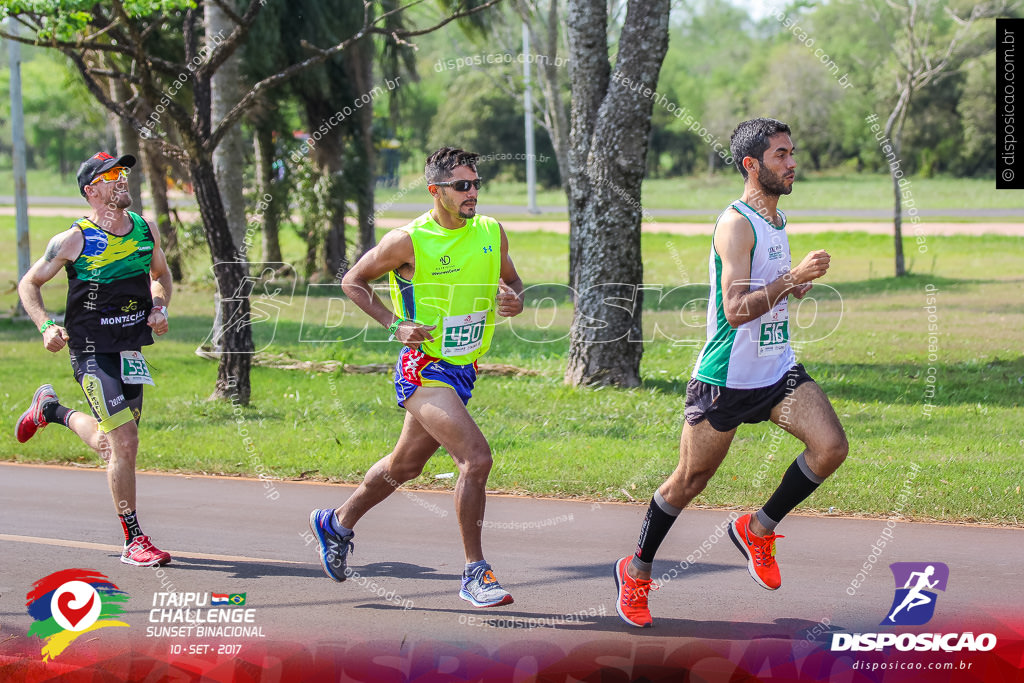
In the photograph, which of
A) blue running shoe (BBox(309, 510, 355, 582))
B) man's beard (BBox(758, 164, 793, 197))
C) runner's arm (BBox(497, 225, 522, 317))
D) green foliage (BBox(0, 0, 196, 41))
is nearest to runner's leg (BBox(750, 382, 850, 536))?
man's beard (BBox(758, 164, 793, 197))

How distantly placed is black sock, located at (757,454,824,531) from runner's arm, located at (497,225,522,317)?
4.75 ft

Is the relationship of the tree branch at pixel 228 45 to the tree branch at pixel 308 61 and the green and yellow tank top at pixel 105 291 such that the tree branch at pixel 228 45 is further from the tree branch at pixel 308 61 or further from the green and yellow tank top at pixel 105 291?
the green and yellow tank top at pixel 105 291

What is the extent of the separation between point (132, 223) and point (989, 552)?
16.3 feet

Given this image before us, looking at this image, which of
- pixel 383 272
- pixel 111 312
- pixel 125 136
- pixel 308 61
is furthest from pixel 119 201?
pixel 125 136

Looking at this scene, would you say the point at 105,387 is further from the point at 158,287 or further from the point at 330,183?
the point at 330,183

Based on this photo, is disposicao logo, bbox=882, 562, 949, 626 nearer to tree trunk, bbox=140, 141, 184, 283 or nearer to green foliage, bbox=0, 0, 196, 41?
green foliage, bbox=0, 0, 196, 41

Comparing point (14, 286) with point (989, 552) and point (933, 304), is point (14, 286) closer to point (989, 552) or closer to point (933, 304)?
point (933, 304)

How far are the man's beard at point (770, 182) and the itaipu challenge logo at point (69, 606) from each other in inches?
137

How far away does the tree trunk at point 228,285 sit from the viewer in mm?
10281

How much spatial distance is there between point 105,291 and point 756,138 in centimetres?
346

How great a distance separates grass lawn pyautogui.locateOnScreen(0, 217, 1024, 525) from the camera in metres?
7.39

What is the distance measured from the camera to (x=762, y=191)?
470cm

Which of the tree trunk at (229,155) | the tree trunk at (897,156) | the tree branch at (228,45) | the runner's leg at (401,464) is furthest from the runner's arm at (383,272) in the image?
the tree trunk at (897,156)

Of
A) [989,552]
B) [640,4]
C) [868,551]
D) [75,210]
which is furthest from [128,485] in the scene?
[75,210]
